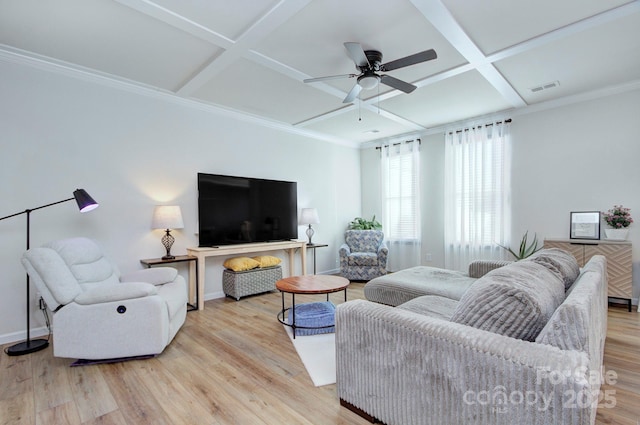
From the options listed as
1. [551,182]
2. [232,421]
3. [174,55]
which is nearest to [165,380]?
[232,421]

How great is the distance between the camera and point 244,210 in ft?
14.5

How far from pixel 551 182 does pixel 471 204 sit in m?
1.06

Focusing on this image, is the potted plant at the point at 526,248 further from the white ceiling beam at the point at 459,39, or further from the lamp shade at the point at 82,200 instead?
the lamp shade at the point at 82,200

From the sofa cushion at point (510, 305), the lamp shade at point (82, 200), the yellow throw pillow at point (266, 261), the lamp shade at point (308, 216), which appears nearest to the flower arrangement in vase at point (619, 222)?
the sofa cushion at point (510, 305)

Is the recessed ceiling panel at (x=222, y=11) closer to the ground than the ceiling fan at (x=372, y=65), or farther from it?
farther from it

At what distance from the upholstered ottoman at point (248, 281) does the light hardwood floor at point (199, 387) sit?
1.21m

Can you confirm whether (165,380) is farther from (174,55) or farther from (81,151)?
(174,55)

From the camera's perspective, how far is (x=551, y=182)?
4246mm

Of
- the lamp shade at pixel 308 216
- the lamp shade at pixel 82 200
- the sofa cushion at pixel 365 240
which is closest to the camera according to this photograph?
the lamp shade at pixel 82 200

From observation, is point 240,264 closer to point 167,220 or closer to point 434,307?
point 167,220

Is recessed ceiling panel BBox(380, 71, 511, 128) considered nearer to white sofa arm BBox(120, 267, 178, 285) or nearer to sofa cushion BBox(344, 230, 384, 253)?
sofa cushion BBox(344, 230, 384, 253)

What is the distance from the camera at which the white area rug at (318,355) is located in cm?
211

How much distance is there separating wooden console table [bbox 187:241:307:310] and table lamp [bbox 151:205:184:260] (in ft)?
0.98

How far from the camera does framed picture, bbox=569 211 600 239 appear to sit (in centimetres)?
386
